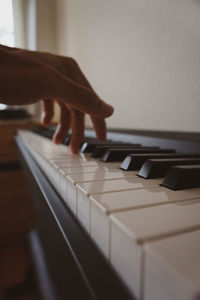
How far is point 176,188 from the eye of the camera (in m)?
0.35

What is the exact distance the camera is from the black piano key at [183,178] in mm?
354

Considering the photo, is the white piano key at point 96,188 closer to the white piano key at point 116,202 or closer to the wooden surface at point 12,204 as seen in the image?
the white piano key at point 116,202

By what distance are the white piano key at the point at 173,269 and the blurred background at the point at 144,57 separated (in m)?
0.58

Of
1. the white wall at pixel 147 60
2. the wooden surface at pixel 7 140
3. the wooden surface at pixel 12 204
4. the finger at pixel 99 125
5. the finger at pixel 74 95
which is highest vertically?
the white wall at pixel 147 60

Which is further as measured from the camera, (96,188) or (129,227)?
(96,188)

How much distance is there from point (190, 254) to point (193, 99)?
2.00 feet

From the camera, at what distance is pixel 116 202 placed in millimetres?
284

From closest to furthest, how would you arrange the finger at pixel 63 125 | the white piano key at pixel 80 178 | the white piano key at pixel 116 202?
the white piano key at pixel 116 202 → the white piano key at pixel 80 178 → the finger at pixel 63 125

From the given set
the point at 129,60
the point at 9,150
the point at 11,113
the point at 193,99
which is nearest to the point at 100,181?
the point at 193,99

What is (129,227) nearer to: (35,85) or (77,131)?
(35,85)

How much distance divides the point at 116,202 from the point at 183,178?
0.44 feet

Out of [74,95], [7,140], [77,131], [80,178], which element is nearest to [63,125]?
[77,131]

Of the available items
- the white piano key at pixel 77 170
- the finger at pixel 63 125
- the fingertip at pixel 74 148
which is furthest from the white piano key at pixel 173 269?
the finger at pixel 63 125

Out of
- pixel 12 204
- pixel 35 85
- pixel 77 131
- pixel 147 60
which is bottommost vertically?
pixel 12 204
